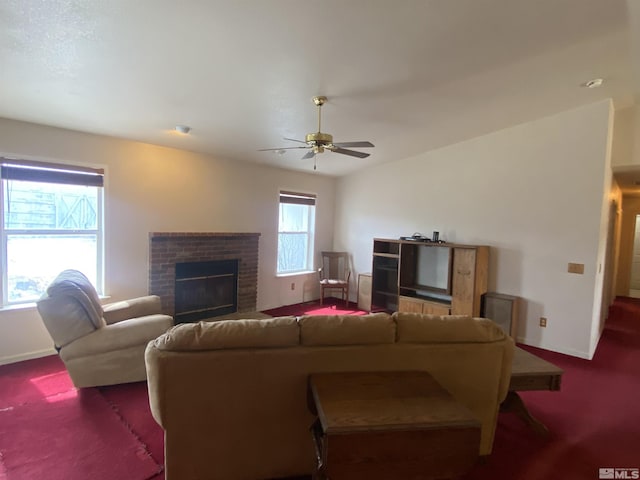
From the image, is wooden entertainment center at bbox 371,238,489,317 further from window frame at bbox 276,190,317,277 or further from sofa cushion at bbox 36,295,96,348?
sofa cushion at bbox 36,295,96,348

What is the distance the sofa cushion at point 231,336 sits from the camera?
66.4 inches

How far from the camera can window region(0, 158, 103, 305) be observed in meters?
3.31

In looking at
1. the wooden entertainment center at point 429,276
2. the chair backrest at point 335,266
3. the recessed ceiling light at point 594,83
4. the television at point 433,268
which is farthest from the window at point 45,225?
the recessed ceiling light at point 594,83

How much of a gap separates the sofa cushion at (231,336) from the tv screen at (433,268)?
11.6ft

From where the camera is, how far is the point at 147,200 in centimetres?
416

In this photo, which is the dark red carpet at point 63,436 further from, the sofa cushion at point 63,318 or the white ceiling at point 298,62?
the white ceiling at point 298,62

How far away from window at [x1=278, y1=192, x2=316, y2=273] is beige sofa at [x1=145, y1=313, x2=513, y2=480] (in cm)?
402

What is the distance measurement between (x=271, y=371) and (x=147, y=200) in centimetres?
325

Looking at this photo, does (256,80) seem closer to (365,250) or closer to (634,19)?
(634,19)

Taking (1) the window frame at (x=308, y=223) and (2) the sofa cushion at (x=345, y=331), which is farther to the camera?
(1) the window frame at (x=308, y=223)

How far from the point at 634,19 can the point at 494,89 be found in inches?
45.4

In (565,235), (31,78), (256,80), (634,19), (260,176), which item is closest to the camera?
(634,19)

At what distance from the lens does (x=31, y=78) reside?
2.50 m

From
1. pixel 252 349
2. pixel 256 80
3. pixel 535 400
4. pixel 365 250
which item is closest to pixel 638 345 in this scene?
pixel 535 400
